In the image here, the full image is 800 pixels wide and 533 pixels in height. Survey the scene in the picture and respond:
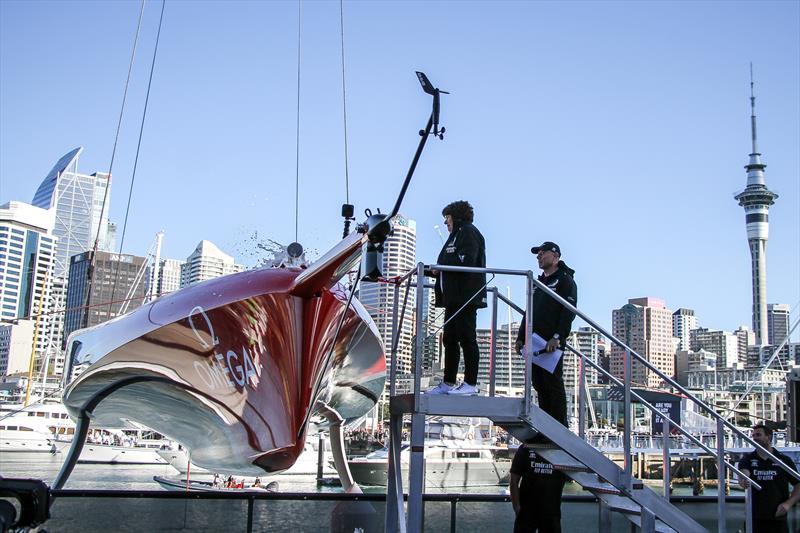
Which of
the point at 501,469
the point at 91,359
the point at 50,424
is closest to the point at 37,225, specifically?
the point at 50,424

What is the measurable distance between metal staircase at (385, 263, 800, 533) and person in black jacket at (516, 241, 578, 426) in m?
0.20

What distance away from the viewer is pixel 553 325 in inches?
291

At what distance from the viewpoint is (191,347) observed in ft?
25.8

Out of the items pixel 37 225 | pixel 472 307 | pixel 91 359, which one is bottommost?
pixel 91 359

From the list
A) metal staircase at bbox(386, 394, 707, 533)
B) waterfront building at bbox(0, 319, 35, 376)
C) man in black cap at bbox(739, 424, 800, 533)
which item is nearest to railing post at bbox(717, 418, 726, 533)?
metal staircase at bbox(386, 394, 707, 533)

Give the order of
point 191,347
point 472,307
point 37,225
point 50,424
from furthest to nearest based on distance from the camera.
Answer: point 37,225 → point 50,424 → point 191,347 → point 472,307

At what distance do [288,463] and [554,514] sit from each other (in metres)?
2.60

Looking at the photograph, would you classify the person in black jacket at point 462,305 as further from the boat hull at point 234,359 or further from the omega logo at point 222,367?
the omega logo at point 222,367

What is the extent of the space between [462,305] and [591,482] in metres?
1.88

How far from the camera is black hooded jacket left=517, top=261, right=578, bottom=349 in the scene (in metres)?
7.38

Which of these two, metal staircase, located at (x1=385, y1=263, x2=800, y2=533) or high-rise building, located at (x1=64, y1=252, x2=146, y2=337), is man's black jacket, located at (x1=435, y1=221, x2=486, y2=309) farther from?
high-rise building, located at (x1=64, y1=252, x2=146, y2=337)

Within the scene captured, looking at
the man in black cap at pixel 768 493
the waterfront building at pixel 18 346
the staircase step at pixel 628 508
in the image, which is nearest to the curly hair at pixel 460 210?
the staircase step at pixel 628 508

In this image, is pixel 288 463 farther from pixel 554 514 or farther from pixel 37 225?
pixel 37 225

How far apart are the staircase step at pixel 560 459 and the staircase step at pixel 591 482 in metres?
0.11
